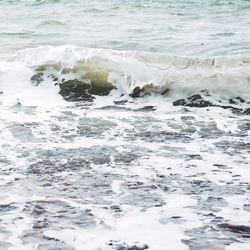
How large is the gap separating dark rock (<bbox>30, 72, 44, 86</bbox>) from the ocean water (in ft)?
0.10

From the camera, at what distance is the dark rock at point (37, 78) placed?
321 inches

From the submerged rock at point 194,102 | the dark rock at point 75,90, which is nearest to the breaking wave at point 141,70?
the dark rock at point 75,90

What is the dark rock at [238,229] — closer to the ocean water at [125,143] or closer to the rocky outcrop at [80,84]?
the ocean water at [125,143]

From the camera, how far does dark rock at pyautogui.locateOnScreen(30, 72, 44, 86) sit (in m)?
8.16

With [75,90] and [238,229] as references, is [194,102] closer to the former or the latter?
[75,90]

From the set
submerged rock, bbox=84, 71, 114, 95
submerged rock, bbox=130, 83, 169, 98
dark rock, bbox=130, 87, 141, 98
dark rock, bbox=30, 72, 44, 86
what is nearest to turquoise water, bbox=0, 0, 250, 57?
dark rock, bbox=30, 72, 44, 86

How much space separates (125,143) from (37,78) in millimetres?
3616

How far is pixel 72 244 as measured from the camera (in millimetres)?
3012

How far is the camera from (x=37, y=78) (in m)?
8.34

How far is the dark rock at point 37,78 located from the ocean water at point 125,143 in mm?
30

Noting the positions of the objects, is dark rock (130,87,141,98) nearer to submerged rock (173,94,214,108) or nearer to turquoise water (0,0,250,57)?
submerged rock (173,94,214,108)

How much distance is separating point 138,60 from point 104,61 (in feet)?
1.99

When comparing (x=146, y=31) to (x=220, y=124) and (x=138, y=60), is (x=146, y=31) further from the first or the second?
(x=220, y=124)

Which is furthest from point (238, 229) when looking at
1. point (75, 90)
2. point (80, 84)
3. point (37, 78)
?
point (37, 78)
